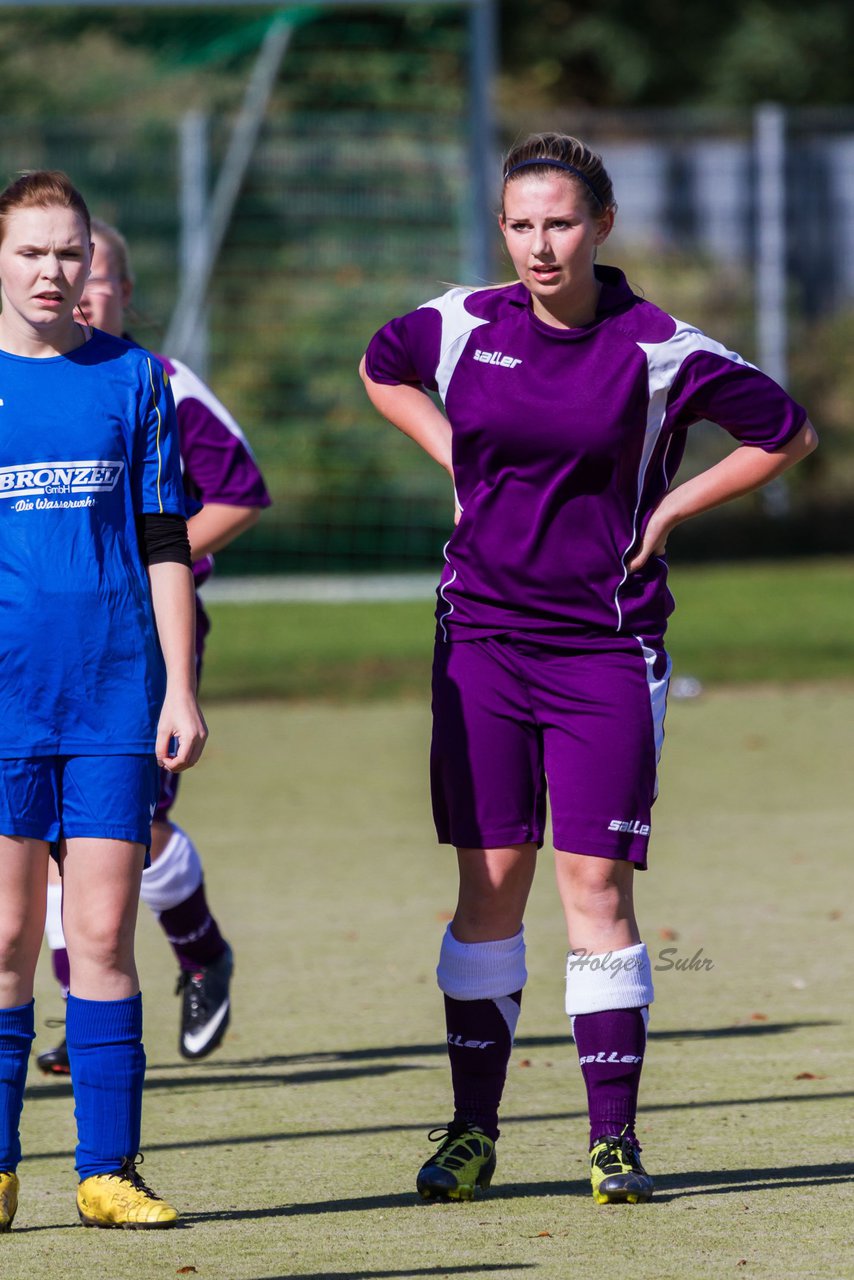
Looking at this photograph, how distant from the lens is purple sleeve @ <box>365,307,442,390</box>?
4520mm

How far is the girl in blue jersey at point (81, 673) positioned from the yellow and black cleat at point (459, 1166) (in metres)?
0.52

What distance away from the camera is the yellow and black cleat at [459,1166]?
4.29m

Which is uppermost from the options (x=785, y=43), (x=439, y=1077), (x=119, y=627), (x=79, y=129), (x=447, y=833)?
(x=785, y=43)

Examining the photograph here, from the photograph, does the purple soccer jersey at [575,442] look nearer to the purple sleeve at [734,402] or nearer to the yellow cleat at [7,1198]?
the purple sleeve at [734,402]

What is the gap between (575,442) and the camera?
14.0ft

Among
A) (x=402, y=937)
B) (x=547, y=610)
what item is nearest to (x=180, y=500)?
(x=547, y=610)

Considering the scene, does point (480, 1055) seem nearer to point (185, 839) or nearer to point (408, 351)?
point (408, 351)

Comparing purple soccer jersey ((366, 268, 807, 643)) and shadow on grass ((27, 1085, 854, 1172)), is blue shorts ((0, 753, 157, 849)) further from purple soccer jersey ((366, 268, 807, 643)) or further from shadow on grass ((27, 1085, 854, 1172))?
shadow on grass ((27, 1085, 854, 1172))

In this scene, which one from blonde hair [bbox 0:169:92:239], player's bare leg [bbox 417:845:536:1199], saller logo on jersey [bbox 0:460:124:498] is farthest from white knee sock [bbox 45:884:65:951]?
blonde hair [bbox 0:169:92:239]

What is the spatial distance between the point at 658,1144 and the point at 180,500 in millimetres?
1779

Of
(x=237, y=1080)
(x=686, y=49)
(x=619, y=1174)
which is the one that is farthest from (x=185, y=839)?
(x=686, y=49)

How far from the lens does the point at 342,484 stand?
20.3 metres

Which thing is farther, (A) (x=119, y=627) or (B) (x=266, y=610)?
(B) (x=266, y=610)

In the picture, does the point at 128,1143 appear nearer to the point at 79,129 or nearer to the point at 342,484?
the point at 342,484
